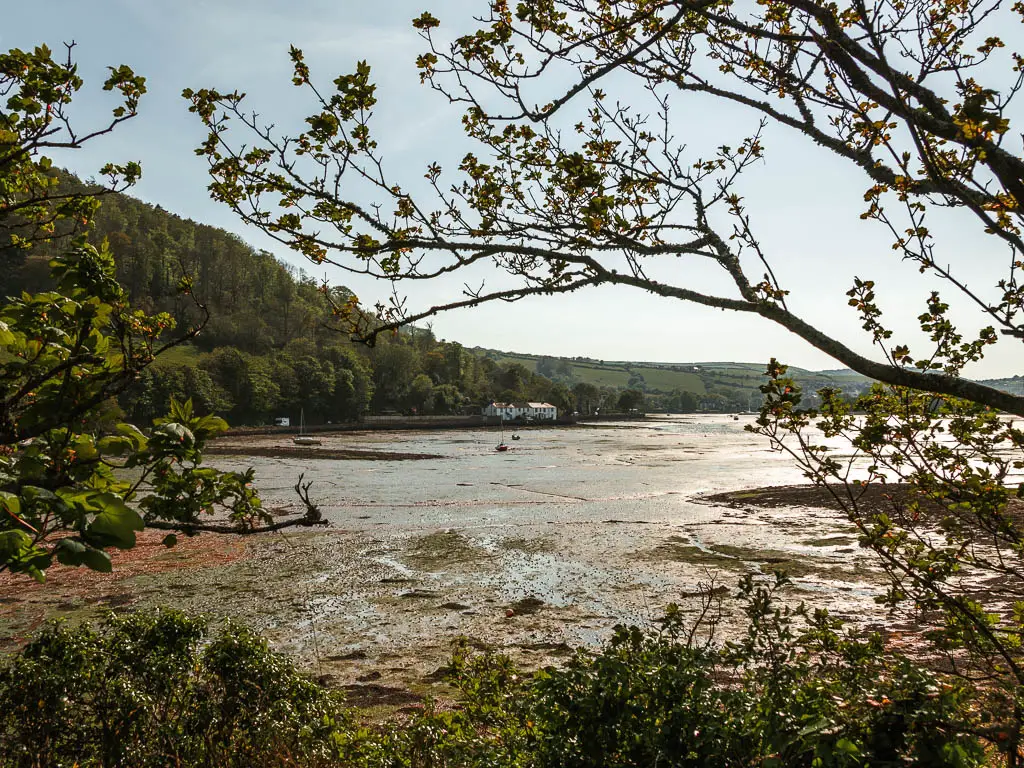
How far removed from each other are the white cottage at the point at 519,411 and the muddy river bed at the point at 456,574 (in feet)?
385

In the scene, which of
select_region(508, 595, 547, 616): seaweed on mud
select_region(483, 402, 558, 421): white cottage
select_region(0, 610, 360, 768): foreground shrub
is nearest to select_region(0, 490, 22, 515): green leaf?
select_region(0, 610, 360, 768): foreground shrub

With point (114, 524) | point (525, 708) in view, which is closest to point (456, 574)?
point (525, 708)

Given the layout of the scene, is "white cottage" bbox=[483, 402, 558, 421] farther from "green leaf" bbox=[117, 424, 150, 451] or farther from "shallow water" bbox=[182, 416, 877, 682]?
"green leaf" bbox=[117, 424, 150, 451]

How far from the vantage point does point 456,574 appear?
1580cm

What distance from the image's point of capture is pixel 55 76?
2.97 m

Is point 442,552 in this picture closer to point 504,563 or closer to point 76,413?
point 504,563

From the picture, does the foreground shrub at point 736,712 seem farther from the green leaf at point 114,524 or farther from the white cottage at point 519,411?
the white cottage at point 519,411

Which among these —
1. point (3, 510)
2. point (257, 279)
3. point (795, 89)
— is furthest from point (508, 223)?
point (257, 279)

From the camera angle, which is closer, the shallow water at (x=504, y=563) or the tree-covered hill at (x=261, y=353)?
the shallow water at (x=504, y=563)

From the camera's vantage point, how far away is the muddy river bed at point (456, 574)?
11.0 metres

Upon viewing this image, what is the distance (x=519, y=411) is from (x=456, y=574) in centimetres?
13663

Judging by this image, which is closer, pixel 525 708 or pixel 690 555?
pixel 525 708

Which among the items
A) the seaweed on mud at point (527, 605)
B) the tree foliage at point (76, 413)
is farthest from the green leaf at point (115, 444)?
the seaweed on mud at point (527, 605)

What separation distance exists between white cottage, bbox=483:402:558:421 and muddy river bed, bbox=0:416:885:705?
117 metres
